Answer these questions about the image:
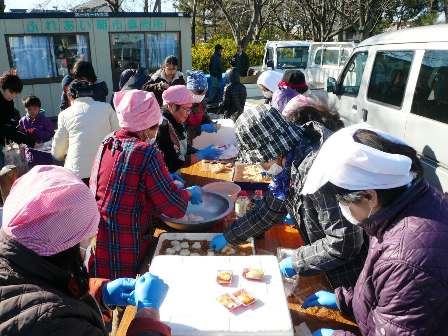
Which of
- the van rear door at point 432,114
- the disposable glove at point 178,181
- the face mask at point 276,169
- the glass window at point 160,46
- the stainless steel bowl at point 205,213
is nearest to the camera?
the face mask at point 276,169

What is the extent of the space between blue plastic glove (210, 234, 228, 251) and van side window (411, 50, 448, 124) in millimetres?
2255

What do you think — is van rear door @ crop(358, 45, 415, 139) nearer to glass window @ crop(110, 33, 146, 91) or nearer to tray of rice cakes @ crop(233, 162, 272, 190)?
tray of rice cakes @ crop(233, 162, 272, 190)

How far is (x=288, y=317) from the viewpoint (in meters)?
1.30

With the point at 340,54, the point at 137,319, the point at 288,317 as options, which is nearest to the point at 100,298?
the point at 137,319

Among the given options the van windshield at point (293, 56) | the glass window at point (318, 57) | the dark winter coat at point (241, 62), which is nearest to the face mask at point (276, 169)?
the glass window at point (318, 57)

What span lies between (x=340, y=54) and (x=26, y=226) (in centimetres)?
941

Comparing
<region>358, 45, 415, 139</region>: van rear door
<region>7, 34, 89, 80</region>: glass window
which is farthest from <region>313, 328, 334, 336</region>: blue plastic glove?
<region>7, 34, 89, 80</region>: glass window

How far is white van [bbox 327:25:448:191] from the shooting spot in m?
3.28

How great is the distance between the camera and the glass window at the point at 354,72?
507 centimetres

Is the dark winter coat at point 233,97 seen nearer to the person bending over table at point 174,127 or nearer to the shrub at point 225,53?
the person bending over table at point 174,127

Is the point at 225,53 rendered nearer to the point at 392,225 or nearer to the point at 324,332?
the point at 324,332

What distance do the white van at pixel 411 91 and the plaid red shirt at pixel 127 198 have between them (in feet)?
7.58

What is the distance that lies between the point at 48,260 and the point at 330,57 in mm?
9776

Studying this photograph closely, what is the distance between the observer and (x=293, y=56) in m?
12.1
